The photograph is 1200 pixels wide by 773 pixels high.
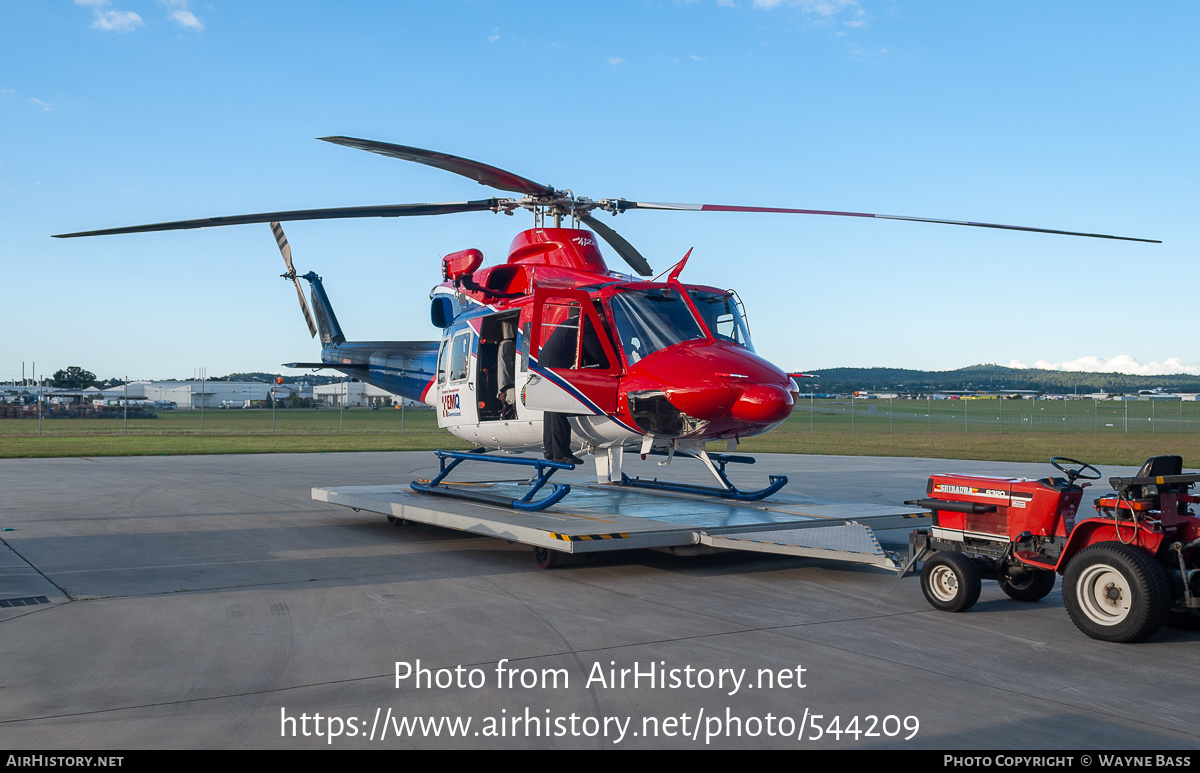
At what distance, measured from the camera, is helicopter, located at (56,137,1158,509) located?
9422mm

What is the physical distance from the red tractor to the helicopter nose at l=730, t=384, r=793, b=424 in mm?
1733

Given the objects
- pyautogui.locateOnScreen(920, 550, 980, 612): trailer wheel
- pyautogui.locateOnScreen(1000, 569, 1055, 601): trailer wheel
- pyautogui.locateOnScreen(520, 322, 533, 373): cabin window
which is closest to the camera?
pyautogui.locateOnScreen(920, 550, 980, 612): trailer wheel

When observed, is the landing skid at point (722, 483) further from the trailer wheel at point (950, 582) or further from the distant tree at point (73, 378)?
the distant tree at point (73, 378)

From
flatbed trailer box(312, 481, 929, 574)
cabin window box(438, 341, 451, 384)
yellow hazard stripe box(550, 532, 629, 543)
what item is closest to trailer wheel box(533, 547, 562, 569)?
flatbed trailer box(312, 481, 929, 574)

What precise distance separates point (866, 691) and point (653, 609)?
259 cm

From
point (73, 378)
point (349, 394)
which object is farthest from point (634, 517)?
point (73, 378)

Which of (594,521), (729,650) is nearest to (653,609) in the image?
(729,650)

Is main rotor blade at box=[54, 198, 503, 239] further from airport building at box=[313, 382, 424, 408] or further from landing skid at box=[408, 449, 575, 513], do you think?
airport building at box=[313, 382, 424, 408]

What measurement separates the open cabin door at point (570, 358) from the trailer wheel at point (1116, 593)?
16.6ft

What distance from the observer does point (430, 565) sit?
32.0ft

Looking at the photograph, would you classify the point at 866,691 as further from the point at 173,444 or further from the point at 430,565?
the point at 173,444

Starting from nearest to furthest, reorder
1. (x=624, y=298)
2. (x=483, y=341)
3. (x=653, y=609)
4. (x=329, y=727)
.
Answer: (x=329, y=727) < (x=653, y=609) < (x=624, y=298) < (x=483, y=341)

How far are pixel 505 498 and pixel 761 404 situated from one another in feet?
12.5

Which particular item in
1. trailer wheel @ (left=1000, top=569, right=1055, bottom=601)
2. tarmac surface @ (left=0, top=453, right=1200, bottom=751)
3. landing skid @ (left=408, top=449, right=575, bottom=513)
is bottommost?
tarmac surface @ (left=0, top=453, right=1200, bottom=751)
